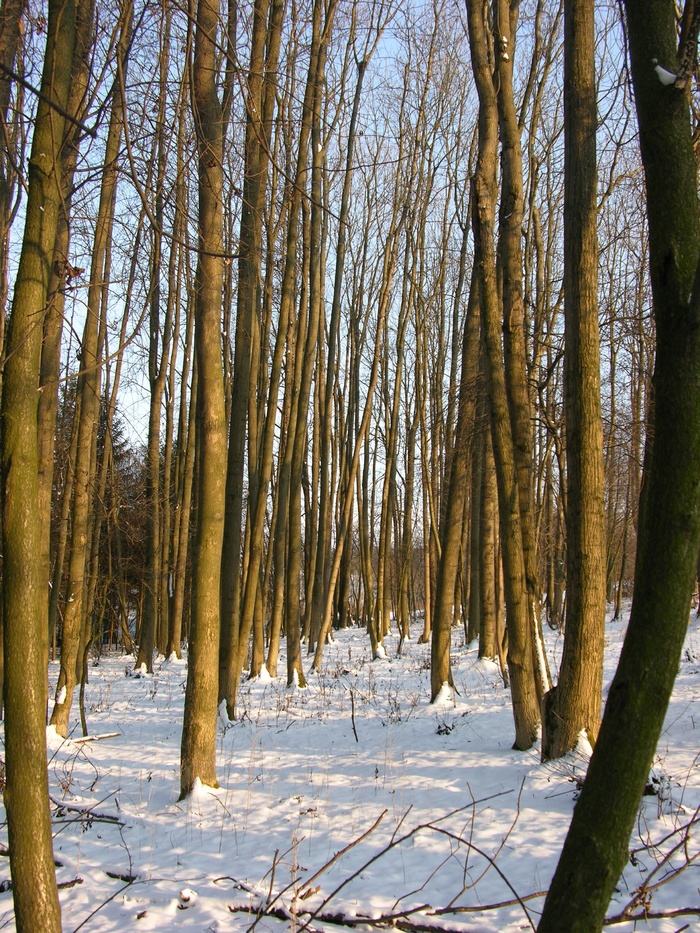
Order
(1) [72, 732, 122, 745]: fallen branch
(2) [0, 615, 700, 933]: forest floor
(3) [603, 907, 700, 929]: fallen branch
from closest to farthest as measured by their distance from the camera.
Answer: (3) [603, 907, 700, 929]: fallen branch < (2) [0, 615, 700, 933]: forest floor < (1) [72, 732, 122, 745]: fallen branch

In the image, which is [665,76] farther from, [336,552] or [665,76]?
[336,552]

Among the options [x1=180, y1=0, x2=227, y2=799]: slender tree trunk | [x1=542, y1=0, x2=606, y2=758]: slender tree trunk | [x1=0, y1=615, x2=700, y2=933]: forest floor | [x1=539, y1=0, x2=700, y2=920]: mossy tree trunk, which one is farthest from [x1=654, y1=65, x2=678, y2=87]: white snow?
[x1=180, y1=0, x2=227, y2=799]: slender tree trunk

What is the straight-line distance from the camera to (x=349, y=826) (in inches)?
197

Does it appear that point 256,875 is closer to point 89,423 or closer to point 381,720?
point 381,720

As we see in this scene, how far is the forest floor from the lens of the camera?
369 cm

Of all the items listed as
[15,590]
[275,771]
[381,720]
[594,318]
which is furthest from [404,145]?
[15,590]

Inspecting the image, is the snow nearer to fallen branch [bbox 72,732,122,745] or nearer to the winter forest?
the winter forest

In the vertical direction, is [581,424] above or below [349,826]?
above

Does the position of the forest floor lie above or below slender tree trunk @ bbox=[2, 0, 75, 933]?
below

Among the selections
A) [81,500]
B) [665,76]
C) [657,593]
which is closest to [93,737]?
[81,500]

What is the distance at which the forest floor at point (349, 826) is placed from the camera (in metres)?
3.69

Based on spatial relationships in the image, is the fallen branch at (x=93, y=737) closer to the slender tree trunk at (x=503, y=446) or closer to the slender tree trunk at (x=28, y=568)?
the slender tree trunk at (x=503, y=446)

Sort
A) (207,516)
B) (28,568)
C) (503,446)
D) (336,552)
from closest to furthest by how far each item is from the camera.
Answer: (28,568) → (207,516) → (503,446) → (336,552)

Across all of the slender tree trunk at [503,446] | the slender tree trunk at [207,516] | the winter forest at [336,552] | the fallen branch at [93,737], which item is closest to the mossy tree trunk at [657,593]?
the winter forest at [336,552]
